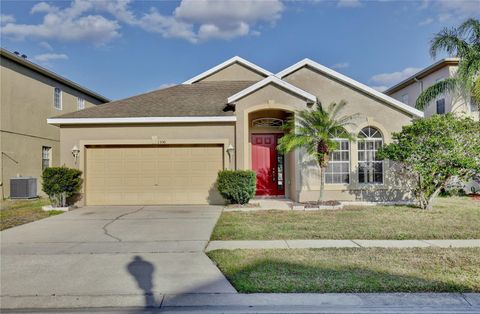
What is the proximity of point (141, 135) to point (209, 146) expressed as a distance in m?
2.63

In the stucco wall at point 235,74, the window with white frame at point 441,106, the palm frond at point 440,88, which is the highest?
the stucco wall at point 235,74

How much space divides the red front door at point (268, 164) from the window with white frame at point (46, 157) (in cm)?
1199

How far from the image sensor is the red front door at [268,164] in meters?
14.8

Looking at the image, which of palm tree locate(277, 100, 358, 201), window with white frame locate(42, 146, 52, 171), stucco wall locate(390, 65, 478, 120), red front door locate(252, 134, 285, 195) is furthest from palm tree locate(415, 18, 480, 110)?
window with white frame locate(42, 146, 52, 171)

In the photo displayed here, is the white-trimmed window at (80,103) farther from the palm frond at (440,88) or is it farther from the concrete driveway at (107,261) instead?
the palm frond at (440,88)

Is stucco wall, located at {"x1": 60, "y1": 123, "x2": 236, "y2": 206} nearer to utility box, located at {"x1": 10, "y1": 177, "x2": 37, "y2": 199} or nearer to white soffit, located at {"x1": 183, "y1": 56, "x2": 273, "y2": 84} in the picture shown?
utility box, located at {"x1": 10, "y1": 177, "x2": 37, "y2": 199}

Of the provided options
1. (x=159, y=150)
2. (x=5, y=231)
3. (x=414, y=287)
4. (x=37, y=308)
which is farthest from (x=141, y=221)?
(x=414, y=287)

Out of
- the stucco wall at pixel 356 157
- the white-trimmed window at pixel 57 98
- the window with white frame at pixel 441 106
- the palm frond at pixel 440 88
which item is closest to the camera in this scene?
the stucco wall at pixel 356 157

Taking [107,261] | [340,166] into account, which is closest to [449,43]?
[340,166]

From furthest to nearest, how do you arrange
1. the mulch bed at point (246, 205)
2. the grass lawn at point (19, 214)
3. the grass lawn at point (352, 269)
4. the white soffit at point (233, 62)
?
1. the white soffit at point (233, 62)
2. the mulch bed at point (246, 205)
3. the grass lawn at point (19, 214)
4. the grass lawn at point (352, 269)

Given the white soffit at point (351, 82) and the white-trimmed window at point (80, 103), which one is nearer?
the white soffit at point (351, 82)

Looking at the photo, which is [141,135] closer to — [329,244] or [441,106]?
[329,244]

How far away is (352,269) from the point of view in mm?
5316

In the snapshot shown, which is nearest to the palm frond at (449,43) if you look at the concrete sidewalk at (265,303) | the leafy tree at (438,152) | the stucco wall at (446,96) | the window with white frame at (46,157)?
the stucco wall at (446,96)
